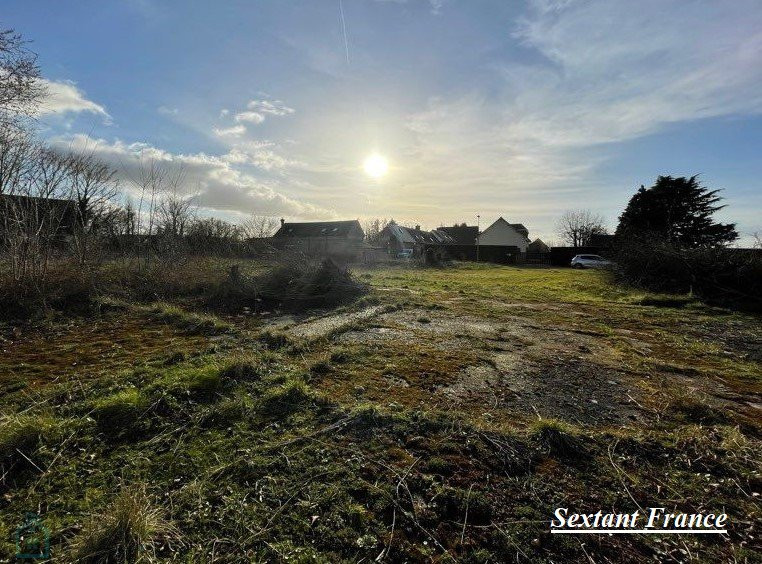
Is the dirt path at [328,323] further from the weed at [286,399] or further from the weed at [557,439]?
the weed at [557,439]

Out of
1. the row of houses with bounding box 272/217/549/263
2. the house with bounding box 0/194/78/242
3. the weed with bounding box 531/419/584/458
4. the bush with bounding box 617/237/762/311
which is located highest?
the row of houses with bounding box 272/217/549/263

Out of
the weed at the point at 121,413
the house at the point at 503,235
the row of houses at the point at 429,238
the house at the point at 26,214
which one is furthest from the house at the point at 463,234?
the weed at the point at 121,413

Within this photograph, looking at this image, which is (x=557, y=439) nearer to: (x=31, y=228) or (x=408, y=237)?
(x=31, y=228)

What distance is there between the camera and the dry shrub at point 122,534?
1534 millimetres

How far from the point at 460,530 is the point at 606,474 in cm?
111

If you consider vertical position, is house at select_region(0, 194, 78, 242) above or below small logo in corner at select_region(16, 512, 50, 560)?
above

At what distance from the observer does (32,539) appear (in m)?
1.66

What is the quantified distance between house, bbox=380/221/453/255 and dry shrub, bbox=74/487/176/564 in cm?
4076

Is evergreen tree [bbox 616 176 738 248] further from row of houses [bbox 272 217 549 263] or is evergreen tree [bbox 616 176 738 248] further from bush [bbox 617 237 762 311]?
bush [bbox 617 237 762 311]

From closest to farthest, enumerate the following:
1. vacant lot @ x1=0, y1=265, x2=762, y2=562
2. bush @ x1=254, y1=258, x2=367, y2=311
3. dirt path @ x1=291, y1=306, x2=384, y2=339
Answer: vacant lot @ x1=0, y1=265, x2=762, y2=562 → dirt path @ x1=291, y1=306, x2=384, y2=339 → bush @ x1=254, y1=258, x2=367, y2=311

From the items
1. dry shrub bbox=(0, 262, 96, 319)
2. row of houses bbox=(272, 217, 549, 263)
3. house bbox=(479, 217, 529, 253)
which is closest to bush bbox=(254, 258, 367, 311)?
dry shrub bbox=(0, 262, 96, 319)

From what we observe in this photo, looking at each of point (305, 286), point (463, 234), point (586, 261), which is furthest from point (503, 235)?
point (305, 286)

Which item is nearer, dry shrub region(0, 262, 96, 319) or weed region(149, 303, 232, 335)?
weed region(149, 303, 232, 335)

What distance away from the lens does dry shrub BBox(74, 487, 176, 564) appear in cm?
153
